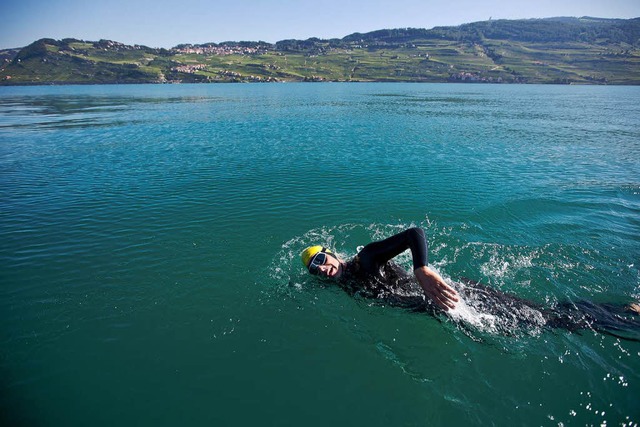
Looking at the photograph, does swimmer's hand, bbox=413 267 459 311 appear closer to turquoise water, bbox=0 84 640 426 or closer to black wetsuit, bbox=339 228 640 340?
black wetsuit, bbox=339 228 640 340

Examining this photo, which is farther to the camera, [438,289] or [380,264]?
[380,264]

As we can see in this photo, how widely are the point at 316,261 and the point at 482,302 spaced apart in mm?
6060

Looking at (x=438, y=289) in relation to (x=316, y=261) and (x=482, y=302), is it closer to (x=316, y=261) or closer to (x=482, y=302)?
(x=482, y=302)

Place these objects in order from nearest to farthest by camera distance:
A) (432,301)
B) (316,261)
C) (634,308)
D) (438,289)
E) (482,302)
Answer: (438,289) < (432,301) < (634,308) < (482,302) < (316,261)

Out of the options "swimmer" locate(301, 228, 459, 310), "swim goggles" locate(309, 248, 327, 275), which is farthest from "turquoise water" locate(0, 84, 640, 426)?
"swim goggles" locate(309, 248, 327, 275)

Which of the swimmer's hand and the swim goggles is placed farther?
the swim goggles

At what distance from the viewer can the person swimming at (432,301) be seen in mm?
10344

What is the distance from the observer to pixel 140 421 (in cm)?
862

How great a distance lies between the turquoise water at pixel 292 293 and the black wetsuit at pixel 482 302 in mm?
442

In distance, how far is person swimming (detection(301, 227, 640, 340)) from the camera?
10344 millimetres

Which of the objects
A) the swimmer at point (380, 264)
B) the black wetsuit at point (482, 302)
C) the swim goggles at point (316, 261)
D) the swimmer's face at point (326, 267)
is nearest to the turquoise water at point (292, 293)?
the black wetsuit at point (482, 302)

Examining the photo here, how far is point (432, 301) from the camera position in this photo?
33.0 ft

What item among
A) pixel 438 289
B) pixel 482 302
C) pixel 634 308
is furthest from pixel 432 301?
pixel 634 308

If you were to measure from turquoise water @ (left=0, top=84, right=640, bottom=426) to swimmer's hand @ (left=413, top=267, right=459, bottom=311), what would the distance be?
3.42 m
